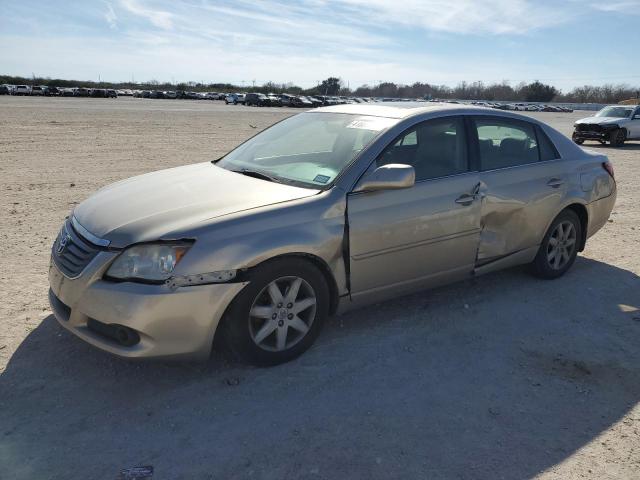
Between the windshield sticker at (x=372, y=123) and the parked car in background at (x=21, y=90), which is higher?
the windshield sticker at (x=372, y=123)

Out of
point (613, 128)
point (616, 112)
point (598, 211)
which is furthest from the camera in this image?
point (616, 112)

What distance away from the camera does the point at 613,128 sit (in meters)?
20.6

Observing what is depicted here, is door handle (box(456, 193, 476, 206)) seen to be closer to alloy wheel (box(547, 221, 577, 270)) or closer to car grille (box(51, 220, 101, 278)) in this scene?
alloy wheel (box(547, 221, 577, 270))

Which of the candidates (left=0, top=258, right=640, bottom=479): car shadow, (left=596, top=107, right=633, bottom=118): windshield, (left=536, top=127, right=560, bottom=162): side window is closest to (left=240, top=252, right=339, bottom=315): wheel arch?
(left=0, top=258, right=640, bottom=479): car shadow

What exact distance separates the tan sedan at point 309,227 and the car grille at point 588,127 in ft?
57.8

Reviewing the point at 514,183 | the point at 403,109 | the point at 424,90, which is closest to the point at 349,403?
the point at 403,109

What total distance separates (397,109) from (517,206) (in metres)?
1.34

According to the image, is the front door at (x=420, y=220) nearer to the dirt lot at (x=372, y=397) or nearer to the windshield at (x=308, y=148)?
the windshield at (x=308, y=148)

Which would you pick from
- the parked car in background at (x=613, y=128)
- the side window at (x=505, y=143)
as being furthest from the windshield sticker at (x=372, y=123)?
the parked car in background at (x=613, y=128)

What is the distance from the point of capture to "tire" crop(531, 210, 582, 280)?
523 centimetres

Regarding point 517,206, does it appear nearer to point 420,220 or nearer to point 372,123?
point 420,220

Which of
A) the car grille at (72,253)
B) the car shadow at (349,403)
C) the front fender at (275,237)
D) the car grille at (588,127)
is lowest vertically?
the car shadow at (349,403)

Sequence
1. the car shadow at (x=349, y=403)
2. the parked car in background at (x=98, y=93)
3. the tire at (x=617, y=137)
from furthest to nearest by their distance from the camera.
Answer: the parked car in background at (x=98, y=93)
the tire at (x=617, y=137)
the car shadow at (x=349, y=403)

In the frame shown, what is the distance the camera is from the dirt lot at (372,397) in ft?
9.03
